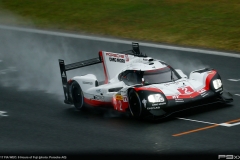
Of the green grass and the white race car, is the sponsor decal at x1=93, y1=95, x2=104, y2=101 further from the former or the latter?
the green grass

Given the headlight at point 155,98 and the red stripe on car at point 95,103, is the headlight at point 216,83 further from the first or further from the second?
the red stripe on car at point 95,103

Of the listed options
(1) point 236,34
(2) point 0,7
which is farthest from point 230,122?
(2) point 0,7

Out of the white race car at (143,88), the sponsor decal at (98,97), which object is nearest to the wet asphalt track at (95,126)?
the white race car at (143,88)

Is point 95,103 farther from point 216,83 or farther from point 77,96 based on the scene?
point 216,83

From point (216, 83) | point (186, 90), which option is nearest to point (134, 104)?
point (186, 90)

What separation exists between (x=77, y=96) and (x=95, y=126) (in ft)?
7.21

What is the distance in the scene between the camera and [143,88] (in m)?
16.4

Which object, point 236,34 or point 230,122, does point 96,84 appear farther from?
point 236,34

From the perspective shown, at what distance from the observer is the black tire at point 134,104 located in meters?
16.3

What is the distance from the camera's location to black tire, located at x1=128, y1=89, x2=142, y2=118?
643 inches

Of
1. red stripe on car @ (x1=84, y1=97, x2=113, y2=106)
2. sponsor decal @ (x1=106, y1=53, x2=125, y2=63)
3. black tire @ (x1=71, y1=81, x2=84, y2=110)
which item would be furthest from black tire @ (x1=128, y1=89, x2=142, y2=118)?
sponsor decal @ (x1=106, y1=53, x2=125, y2=63)

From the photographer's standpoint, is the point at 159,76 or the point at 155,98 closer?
the point at 155,98

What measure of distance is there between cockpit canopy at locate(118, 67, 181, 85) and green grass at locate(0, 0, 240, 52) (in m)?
8.69

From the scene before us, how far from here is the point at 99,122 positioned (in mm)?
16875
